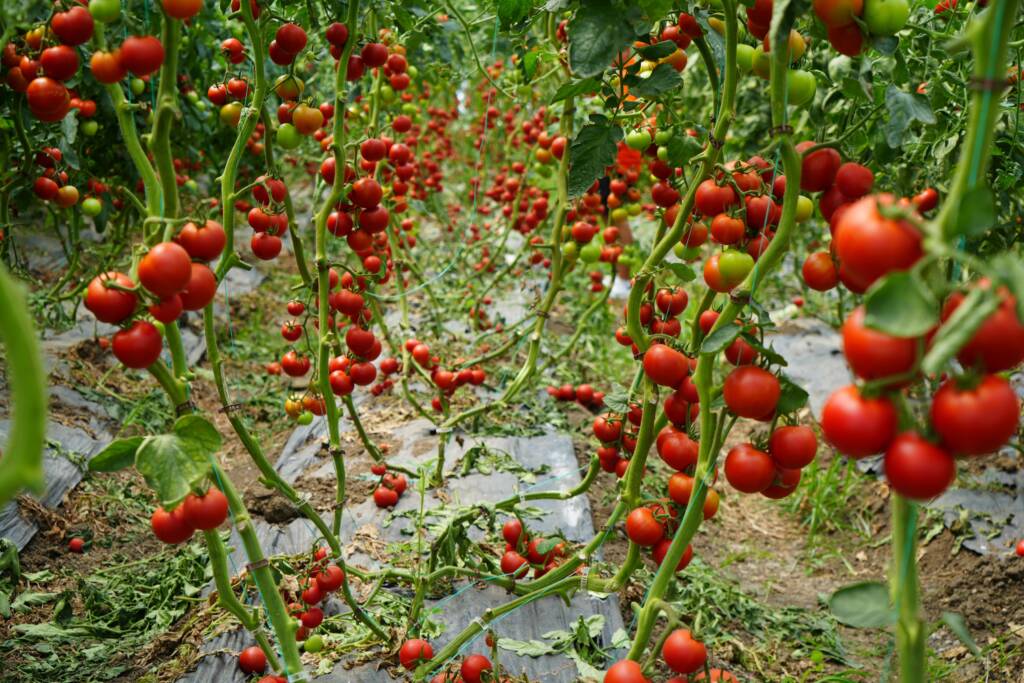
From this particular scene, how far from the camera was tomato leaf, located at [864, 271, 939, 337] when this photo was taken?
21.2 inches

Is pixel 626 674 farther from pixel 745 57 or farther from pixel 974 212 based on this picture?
pixel 745 57

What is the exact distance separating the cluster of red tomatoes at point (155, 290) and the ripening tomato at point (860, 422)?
0.72m

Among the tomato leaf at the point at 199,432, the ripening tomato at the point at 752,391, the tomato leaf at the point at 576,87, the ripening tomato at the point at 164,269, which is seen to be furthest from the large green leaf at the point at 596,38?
the tomato leaf at the point at 199,432

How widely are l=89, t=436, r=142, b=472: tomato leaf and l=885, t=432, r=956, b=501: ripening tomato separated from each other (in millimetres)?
861

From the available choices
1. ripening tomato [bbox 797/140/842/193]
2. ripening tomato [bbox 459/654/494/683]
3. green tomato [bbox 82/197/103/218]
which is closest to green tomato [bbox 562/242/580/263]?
ripening tomato [bbox 459/654/494/683]

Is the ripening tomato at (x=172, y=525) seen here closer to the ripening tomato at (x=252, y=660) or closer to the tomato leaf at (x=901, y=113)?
the ripening tomato at (x=252, y=660)

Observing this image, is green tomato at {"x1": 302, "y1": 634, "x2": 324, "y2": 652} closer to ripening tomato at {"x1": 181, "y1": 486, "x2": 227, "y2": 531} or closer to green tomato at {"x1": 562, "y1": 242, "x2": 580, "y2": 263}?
ripening tomato at {"x1": 181, "y1": 486, "x2": 227, "y2": 531}

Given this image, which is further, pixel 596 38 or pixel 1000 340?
pixel 596 38

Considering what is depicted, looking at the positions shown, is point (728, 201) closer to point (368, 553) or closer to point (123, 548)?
point (368, 553)

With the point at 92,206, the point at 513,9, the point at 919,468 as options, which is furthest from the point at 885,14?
the point at 92,206

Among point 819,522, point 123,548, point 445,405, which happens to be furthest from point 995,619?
point 123,548

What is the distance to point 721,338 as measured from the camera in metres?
0.89

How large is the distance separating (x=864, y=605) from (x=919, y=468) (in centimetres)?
19

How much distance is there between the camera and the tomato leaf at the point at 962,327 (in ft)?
1.69
